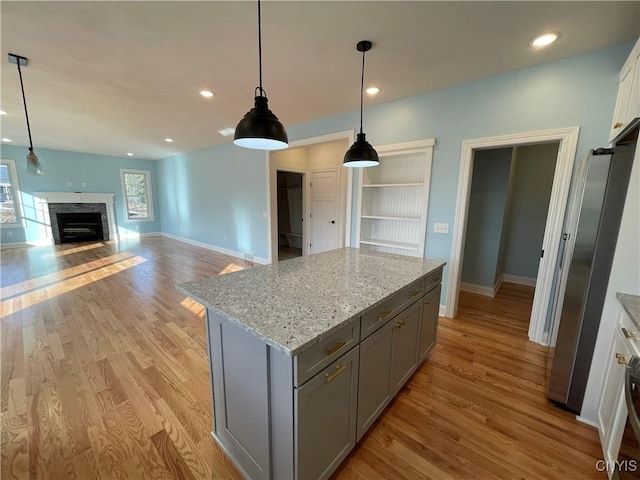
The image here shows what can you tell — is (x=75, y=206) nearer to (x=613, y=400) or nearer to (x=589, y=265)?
(x=589, y=265)

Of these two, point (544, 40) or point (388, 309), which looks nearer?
point (388, 309)

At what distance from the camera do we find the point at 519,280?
444 centimetres

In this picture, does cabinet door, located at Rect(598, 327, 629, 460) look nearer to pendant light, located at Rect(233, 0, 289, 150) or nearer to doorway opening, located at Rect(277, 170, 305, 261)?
pendant light, located at Rect(233, 0, 289, 150)

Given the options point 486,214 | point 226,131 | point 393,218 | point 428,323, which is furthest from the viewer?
point 226,131

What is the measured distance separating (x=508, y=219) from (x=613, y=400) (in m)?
3.50

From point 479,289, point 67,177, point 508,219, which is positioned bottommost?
point 479,289

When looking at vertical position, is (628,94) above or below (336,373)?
above

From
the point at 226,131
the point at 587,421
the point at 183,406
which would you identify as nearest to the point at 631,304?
the point at 587,421

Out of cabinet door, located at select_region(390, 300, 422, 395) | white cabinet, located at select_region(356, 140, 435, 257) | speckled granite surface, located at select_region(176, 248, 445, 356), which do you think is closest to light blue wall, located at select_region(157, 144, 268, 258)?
white cabinet, located at select_region(356, 140, 435, 257)

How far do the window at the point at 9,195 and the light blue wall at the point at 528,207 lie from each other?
36.7ft

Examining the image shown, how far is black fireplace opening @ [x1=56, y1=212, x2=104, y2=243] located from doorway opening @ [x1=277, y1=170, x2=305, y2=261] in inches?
225

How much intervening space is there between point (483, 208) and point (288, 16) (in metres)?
3.61

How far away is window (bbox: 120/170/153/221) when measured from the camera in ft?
27.3

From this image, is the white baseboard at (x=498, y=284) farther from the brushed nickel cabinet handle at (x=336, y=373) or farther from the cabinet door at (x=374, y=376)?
the brushed nickel cabinet handle at (x=336, y=373)
